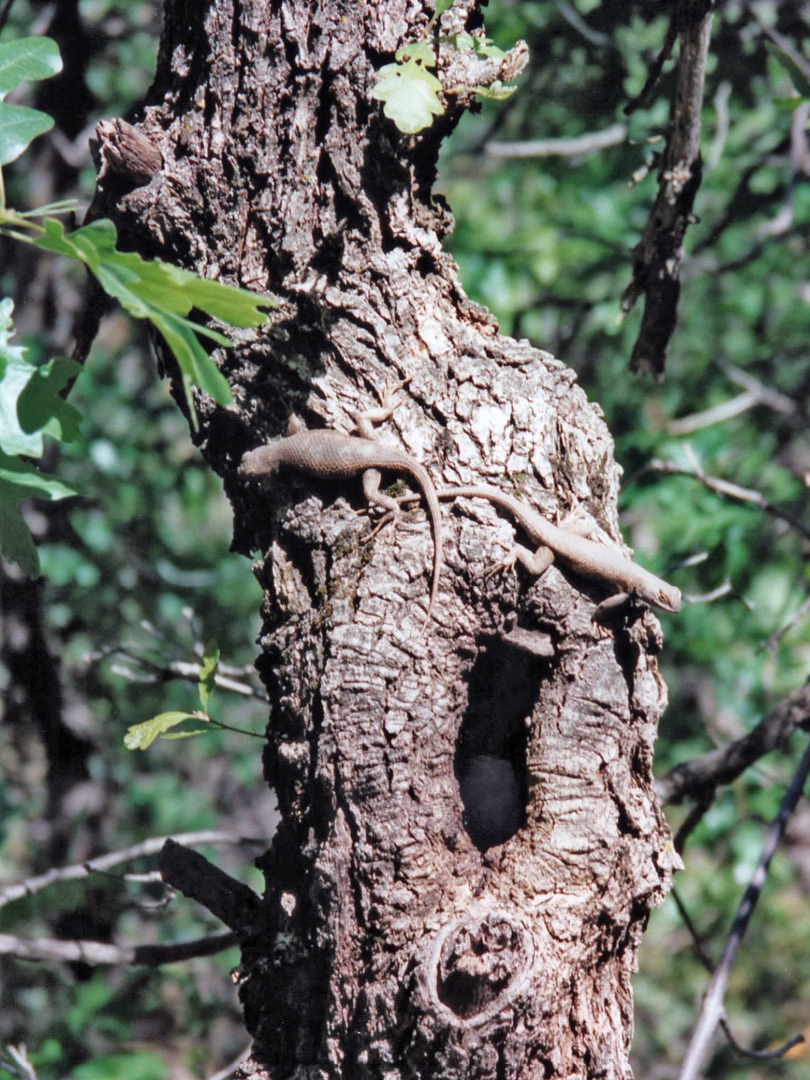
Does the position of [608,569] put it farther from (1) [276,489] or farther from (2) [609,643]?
(1) [276,489]

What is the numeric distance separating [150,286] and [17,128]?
21.1 inches

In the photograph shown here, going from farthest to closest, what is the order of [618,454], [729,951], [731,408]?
[731,408] < [618,454] < [729,951]

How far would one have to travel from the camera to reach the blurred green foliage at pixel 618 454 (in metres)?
4.70

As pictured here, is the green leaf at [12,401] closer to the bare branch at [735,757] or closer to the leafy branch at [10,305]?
the leafy branch at [10,305]

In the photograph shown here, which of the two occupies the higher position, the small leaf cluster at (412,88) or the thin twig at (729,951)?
the small leaf cluster at (412,88)

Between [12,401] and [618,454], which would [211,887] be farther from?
[618,454]

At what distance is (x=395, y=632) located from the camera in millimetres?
1864

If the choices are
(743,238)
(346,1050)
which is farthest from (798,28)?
(346,1050)

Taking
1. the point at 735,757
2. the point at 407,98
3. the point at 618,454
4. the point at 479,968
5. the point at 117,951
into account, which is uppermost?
the point at 618,454

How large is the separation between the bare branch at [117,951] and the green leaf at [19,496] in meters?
1.50

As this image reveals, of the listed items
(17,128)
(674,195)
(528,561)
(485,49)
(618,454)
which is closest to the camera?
(17,128)

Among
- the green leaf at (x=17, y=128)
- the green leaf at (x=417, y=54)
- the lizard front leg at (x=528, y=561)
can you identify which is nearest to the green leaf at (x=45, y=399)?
the green leaf at (x=17, y=128)

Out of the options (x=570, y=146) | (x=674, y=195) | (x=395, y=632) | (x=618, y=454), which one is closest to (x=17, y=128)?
(x=395, y=632)

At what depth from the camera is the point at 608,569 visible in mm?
1961
